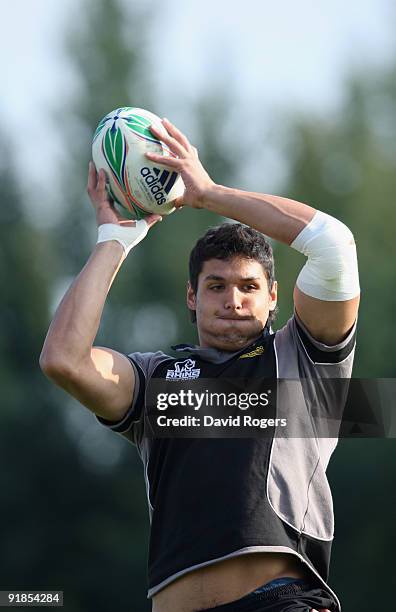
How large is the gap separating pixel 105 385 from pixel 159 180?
0.92 meters

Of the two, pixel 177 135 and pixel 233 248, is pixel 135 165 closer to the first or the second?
pixel 177 135

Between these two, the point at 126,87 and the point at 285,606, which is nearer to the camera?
the point at 285,606

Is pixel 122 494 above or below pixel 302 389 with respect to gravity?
above

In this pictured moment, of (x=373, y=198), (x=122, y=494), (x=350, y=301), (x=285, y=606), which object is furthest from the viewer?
(x=373, y=198)

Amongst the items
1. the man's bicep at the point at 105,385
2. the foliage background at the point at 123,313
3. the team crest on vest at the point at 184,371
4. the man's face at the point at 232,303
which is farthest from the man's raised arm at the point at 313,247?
the foliage background at the point at 123,313

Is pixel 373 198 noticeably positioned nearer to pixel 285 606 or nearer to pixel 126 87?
pixel 126 87

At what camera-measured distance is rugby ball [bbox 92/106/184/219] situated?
515cm

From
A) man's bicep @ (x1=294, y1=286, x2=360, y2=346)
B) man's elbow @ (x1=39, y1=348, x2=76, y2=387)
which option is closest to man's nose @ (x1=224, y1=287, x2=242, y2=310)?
man's bicep @ (x1=294, y1=286, x2=360, y2=346)

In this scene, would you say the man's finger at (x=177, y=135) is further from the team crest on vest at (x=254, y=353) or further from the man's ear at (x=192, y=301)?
the team crest on vest at (x=254, y=353)

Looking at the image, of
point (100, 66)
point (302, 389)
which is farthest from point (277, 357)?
point (100, 66)

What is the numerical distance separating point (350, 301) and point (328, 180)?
18995 mm

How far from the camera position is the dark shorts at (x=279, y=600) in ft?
14.8

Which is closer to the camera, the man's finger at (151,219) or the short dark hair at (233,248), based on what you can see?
the short dark hair at (233,248)

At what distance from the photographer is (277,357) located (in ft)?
16.4
